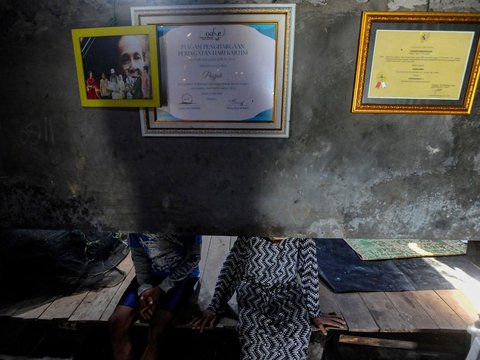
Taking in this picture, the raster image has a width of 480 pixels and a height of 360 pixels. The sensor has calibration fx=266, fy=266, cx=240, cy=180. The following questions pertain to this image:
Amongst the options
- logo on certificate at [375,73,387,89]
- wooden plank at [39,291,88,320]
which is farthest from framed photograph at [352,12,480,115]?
wooden plank at [39,291,88,320]

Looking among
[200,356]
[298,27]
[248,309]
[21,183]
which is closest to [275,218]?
[298,27]

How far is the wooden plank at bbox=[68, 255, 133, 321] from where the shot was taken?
200cm

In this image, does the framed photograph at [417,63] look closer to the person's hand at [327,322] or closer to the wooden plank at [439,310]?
the person's hand at [327,322]

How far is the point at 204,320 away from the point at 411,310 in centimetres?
167

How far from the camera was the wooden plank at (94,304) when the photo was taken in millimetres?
2004

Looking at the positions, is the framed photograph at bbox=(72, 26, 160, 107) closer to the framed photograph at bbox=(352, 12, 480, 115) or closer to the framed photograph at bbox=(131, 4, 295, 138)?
the framed photograph at bbox=(131, 4, 295, 138)

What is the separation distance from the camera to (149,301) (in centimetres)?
198

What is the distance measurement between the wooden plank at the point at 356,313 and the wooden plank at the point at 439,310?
481 millimetres

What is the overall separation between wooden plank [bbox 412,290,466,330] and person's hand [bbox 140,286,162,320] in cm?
213

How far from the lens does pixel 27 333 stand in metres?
2.01

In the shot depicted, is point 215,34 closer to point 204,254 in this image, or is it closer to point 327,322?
point 327,322

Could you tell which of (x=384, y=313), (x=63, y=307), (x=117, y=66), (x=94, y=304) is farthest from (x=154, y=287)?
(x=384, y=313)

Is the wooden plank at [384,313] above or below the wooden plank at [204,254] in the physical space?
above

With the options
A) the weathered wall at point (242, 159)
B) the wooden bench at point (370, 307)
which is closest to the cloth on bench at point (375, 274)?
the wooden bench at point (370, 307)
